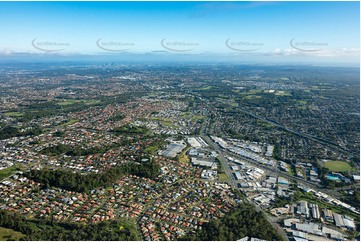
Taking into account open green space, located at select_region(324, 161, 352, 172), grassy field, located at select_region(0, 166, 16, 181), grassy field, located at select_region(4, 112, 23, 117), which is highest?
grassy field, located at select_region(0, 166, 16, 181)

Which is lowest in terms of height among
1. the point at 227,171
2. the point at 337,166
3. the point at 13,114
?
the point at 337,166

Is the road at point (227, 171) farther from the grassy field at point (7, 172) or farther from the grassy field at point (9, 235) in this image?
the grassy field at point (7, 172)

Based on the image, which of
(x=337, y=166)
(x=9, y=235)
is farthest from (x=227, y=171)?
(x=9, y=235)

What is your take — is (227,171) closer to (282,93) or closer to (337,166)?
(337,166)

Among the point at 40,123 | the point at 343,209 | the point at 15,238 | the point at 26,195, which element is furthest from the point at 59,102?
the point at 343,209

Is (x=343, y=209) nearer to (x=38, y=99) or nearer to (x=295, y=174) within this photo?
(x=295, y=174)

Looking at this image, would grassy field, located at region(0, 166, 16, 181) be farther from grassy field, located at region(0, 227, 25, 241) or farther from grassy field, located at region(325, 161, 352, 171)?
grassy field, located at region(325, 161, 352, 171)

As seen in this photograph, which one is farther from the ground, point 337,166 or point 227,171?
point 227,171

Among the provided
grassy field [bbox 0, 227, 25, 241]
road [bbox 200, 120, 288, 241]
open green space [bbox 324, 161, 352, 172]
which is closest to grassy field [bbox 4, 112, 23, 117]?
road [bbox 200, 120, 288, 241]
